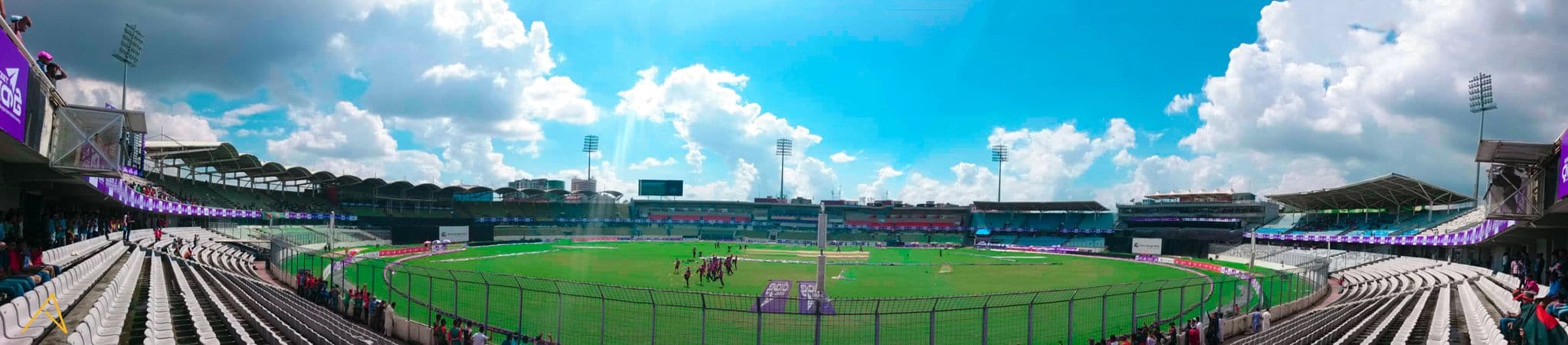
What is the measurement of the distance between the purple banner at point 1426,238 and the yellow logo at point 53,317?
32474 mm

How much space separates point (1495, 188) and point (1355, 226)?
39143 millimetres

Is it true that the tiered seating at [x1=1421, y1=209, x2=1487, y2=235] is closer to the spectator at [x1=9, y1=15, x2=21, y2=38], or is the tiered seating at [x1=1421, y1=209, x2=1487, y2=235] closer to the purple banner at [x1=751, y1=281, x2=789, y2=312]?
the purple banner at [x1=751, y1=281, x2=789, y2=312]

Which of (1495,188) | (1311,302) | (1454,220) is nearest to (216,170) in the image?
(1311,302)

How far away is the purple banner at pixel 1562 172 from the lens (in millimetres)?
14125

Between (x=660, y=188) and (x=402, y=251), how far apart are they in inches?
2232

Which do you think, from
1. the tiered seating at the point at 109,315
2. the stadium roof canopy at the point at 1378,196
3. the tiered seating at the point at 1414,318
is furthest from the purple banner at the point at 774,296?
the stadium roof canopy at the point at 1378,196

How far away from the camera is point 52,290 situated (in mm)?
9617

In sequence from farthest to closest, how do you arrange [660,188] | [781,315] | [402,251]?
[660,188] → [402,251] → [781,315]

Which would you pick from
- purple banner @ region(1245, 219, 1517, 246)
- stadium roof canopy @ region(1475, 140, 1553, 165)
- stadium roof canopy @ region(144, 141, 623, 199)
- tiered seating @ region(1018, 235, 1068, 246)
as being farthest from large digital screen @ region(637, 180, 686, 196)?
stadium roof canopy @ region(1475, 140, 1553, 165)

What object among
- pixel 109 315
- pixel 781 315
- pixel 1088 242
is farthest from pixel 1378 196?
pixel 109 315

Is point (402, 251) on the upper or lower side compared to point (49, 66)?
lower

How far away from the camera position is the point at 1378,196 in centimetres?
5216

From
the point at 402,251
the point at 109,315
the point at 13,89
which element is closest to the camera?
the point at 109,315

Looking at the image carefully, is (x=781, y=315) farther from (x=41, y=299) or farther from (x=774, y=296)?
(x=41, y=299)
